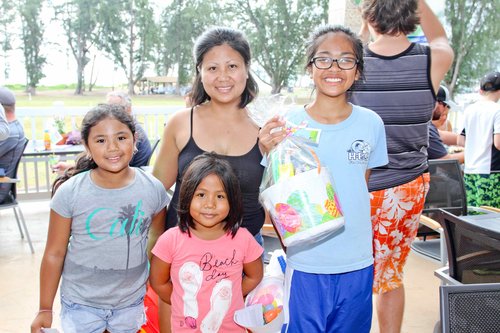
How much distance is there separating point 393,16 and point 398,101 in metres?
0.32

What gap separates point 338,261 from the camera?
5.13 feet

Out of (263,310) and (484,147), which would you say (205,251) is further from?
(484,147)

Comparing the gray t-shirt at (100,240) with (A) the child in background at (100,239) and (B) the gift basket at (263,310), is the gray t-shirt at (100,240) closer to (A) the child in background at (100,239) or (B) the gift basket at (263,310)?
(A) the child in background at (100,239)

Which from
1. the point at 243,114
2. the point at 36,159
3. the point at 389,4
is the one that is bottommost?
the point at 36,159

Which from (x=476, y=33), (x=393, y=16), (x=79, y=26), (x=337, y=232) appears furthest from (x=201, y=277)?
(x=476, y=33)

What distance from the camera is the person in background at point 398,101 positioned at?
190 cm

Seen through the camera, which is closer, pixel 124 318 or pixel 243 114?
pixel 124 318

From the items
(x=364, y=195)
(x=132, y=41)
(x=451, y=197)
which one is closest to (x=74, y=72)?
(x=132, y=41)

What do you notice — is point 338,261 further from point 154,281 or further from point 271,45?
point 271,45

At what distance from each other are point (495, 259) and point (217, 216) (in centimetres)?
98

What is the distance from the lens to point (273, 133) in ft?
5.08

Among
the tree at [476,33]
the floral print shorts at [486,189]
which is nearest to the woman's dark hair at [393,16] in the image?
the floral print shorts at [486,189]

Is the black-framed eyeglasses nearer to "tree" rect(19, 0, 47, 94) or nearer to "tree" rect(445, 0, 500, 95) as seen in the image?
"tree" rect(19, 0, 47, 94)

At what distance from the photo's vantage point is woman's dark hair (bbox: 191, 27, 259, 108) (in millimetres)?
1752
